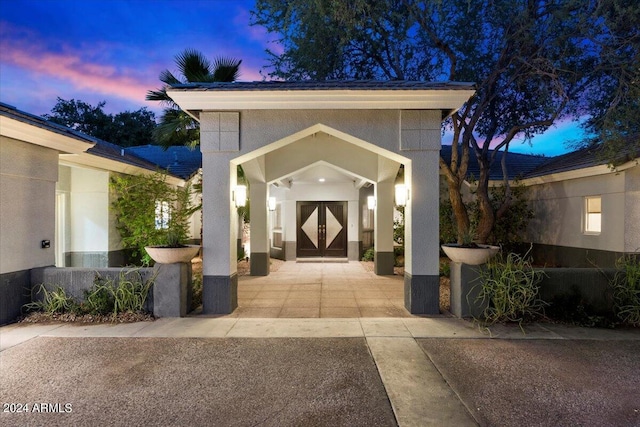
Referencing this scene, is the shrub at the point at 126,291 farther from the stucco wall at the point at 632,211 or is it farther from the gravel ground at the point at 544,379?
the stucco wall at the point at 632,211

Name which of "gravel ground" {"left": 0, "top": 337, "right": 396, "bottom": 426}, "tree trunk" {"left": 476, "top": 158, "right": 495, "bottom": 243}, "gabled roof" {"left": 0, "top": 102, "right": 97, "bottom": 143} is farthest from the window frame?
"gabled roof" {"left": 0, "top": 102, "right": 97, "bottom": 143}

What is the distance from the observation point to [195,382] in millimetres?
3426

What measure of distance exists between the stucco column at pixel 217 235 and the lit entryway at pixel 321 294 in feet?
1.64

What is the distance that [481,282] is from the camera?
5398 millimetres

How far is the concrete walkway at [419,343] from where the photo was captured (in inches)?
117

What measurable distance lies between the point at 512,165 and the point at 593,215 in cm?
522

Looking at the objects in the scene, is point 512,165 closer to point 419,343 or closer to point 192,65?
point 419,343

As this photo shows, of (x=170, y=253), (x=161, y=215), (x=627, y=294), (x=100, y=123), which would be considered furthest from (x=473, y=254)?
(x=100, y=123)

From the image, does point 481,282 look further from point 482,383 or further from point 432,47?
point 432,47

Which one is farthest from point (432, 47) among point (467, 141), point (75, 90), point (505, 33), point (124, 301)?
point (75, 90)

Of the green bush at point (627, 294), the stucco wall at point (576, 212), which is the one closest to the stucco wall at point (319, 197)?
the stucco wall at point (576, 212)

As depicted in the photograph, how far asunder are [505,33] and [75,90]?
29974 millimetres

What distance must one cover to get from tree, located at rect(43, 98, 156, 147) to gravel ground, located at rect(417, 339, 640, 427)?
26332 mm

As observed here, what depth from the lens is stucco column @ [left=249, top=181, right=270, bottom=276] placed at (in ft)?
32.7
